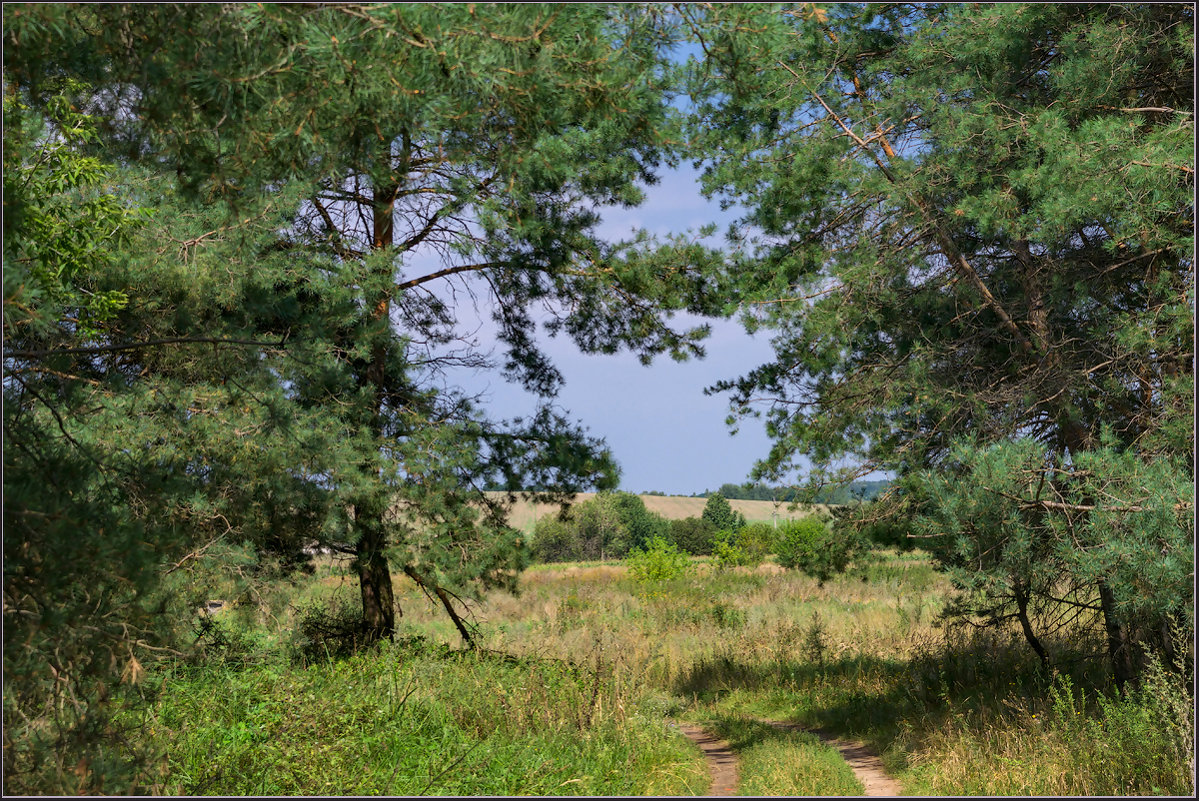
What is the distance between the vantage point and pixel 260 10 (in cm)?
342

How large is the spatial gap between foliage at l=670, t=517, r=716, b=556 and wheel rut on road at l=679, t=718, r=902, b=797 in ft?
136

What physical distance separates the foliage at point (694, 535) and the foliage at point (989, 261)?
43367mm

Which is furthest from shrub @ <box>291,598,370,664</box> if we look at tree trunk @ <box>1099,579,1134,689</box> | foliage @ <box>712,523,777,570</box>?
foliage @ <box>712,523,777,570</box>

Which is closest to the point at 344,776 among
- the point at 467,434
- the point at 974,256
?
the point at 467,434

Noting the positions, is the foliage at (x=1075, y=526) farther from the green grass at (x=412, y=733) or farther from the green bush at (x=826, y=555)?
the green grass at (x=412, y=733)

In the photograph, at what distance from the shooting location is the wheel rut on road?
285 inches

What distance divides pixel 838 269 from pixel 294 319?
5044 mm

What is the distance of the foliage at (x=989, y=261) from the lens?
6078mm

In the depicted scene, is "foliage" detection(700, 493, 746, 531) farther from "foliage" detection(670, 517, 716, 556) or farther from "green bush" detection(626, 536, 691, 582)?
"green bush" detection(626, 536, 691, 582)

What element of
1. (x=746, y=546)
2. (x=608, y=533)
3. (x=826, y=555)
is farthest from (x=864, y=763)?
(x=608, y=533)

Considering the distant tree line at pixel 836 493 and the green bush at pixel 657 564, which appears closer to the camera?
the distant tree line at pixel 836 493

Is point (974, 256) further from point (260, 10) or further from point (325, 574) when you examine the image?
point (325, 574)

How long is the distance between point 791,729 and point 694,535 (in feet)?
143

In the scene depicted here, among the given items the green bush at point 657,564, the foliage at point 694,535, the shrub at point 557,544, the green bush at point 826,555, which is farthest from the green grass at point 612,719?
the foliage at point 694,535
